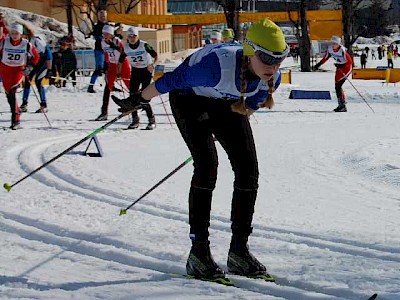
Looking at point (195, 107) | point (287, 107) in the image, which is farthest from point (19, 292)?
point (287, 107)

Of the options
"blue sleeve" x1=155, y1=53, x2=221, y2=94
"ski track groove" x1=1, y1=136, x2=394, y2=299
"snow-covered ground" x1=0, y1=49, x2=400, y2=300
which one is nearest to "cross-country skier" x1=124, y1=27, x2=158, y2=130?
"snow-covered ground" x1=0, y1=49, x2=400, y2=300

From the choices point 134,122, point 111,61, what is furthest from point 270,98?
point 111,61

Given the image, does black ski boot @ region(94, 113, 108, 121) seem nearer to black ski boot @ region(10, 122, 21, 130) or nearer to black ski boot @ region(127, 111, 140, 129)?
black ski boot @ region(127, 111, 140, 129)

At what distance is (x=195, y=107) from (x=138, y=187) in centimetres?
319

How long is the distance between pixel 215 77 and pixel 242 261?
1.08 m

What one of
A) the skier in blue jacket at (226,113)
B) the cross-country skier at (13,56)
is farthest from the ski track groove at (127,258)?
the cross-country skier at (13,56)

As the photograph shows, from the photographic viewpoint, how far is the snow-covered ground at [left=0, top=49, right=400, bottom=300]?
4309mm

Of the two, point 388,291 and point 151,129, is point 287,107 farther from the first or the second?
point 388,291

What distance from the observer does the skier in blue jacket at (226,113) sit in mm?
4156

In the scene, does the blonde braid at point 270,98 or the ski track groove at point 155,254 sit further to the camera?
the ski track groove at point 155,254

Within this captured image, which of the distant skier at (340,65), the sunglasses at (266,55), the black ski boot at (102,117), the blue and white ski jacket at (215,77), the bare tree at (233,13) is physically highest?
the bare tree at (233,13)

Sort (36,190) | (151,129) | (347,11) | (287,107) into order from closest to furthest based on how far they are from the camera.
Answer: (36,190)
(151,129)
(287,107)
(347,11)

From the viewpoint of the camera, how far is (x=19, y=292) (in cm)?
416

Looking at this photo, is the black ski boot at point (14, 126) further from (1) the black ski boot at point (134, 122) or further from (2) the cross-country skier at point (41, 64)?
(2) the cross-country skier at point (41, 64)
